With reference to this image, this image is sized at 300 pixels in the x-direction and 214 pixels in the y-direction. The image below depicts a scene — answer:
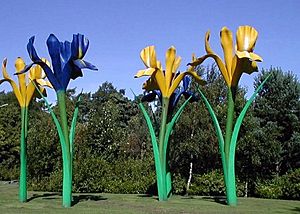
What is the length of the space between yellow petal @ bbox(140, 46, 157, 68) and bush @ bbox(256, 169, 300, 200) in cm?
755

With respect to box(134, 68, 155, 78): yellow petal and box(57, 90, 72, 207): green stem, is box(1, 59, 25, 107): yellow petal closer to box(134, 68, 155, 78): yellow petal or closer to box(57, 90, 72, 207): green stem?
box(57, 90, 72, 207): green stem

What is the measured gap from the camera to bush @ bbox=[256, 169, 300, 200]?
16.3m

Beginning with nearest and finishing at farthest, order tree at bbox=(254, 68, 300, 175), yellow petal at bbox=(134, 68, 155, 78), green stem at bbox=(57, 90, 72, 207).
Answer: green stem at bbox=(57, 90, 72, 207), yellow petal at bbox=(134, 68, 155, 78), tree at bbox=(254, 68, 300, 175)

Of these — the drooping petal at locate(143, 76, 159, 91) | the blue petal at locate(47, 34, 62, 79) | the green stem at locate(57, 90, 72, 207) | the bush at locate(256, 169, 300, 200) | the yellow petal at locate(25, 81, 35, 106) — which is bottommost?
the bush at locate(256, 169, 300, 200)

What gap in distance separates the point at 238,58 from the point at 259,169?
849 cm

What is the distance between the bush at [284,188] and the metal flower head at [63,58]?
30.7ft

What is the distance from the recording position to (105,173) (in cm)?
2002

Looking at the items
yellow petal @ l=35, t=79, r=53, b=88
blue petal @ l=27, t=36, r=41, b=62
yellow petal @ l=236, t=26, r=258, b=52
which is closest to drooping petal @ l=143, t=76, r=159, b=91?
yellow petal @ l=35, t=79, r=53, b=88

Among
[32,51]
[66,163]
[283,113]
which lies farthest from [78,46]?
[283,113]

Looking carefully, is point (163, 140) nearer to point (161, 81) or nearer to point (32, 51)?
point (161, 81)

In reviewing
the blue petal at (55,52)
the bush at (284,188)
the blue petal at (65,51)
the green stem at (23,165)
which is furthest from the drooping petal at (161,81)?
the bush at (284,188)

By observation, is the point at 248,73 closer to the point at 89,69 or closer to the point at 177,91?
the point at 177,91

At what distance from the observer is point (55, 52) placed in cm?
1126

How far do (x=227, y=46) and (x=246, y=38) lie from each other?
615mm
